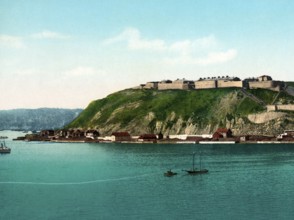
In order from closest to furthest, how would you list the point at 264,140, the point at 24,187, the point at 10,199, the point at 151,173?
the point at 10,199, the point at 24,187, the point at 151,173, the point at 264,140

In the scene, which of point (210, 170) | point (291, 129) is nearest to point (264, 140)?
point (291, 129)

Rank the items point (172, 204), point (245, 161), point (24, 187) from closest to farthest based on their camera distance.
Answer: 1. point (172, 204)
2. point (24, 187)
3. point (245, 161)

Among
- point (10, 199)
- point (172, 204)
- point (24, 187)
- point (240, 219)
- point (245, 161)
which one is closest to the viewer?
point (240, 219)

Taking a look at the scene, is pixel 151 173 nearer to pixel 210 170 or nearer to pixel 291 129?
pixel 210 170

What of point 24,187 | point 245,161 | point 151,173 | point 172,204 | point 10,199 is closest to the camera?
point 172,204

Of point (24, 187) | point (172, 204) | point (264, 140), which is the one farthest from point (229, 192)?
point (264, 140)

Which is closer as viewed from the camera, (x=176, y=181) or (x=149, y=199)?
(x=149, y=199)

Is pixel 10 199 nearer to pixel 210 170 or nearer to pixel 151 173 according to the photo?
pixel 151 173
